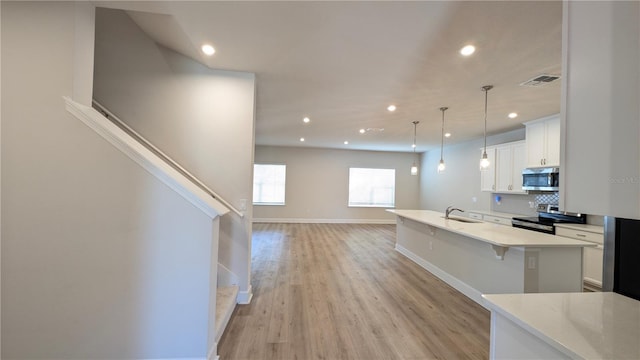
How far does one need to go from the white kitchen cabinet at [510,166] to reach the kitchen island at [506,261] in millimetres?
2498

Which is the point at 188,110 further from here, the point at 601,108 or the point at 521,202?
the point at 521,202

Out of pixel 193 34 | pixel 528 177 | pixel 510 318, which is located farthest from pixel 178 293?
pixel 528 177

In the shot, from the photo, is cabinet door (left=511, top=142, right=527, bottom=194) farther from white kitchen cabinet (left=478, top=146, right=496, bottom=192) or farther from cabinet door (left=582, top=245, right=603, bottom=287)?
cabinet door (left=582, top=245, right=603, bottom=287)

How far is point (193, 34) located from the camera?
7.72ft

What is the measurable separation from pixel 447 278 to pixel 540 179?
260 centimetres

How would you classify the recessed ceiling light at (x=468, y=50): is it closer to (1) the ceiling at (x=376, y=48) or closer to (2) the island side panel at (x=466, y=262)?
(1) the ceiling at (x=376, y=48)

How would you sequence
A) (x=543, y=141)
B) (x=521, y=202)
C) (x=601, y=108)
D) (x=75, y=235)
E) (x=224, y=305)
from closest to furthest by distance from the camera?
(x=601, y=108) < (x=75, y=235) < (x=224, y=305) < (x=543, y=141) < (x=521, y=202)

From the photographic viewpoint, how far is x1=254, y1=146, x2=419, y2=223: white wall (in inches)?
357

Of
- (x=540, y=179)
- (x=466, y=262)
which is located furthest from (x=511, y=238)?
(x=540, y=179)

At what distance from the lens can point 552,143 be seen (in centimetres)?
452

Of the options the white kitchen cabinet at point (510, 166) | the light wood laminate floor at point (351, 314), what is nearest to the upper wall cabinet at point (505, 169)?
the white kitchen cabinet at point (510, 166)

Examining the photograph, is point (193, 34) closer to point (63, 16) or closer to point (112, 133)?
point (63, 16)

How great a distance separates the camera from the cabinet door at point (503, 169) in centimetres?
560

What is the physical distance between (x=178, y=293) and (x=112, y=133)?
3.90 feet
